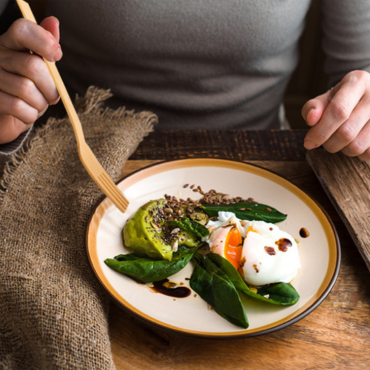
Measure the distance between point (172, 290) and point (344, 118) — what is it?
0.65 m

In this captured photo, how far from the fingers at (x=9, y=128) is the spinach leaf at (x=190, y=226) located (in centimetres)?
59

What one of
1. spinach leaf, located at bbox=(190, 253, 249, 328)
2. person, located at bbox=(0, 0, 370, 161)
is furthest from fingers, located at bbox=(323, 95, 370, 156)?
spinach leaf, located at bbox=(190, 253, 249, 328)

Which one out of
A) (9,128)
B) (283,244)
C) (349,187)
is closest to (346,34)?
(349,187)

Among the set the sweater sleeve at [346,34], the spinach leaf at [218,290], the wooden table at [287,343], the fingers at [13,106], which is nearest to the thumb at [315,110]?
the wooden table at [287,343]

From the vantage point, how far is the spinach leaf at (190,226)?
98 cm

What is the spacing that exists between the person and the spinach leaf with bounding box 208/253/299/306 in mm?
798

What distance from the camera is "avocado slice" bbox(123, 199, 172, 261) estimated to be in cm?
93

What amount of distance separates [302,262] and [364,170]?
40 cm

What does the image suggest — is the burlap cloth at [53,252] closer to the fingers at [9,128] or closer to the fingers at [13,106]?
the fingers at [9,128]

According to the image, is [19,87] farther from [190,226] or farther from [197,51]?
[197,51]

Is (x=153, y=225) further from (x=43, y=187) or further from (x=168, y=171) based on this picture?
(x=43, y=187)

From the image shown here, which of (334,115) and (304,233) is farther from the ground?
(334,115)

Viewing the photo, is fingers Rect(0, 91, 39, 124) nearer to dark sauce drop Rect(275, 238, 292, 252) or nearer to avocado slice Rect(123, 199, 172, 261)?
avocado slice Rect(123, 199, 172, 261)

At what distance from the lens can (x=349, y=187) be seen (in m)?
1.11
